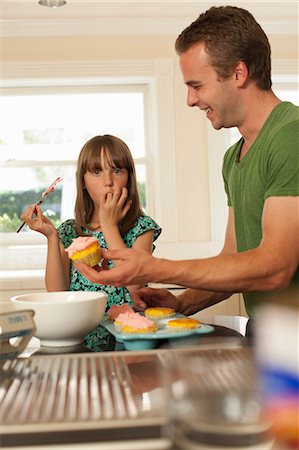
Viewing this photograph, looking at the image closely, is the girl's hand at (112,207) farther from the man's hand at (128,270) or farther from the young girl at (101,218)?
the man's hand at (128,270)

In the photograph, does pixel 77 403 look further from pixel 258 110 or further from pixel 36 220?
pixel 36 220

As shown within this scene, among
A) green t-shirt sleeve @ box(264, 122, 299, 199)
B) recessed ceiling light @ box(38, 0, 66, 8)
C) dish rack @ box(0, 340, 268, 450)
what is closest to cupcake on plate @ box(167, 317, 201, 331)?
dish rack @ box(0, 340, 268, 450)

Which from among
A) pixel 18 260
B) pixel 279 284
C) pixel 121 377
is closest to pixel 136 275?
pixel 279 284

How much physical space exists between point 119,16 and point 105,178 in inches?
80.6

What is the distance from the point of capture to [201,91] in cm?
189

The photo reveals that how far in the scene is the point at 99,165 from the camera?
2225mm

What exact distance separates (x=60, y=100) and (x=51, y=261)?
7.73 ft

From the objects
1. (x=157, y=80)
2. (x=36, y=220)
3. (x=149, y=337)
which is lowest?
(x=149, y=337)

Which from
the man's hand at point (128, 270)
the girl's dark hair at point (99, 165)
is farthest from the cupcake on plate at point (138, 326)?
the girl's dark hair at point (99, 165)

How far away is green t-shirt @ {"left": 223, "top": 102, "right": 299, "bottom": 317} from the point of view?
1575 millimetres

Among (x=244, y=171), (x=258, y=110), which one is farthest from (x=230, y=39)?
(x=244, y=171)

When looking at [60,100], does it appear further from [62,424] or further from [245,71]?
[62,424]

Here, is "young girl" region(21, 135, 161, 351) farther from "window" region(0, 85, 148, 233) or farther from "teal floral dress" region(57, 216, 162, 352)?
"window" region(0, 85, 148, 233)

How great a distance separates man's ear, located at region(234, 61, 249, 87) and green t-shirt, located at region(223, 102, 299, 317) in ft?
0.43
